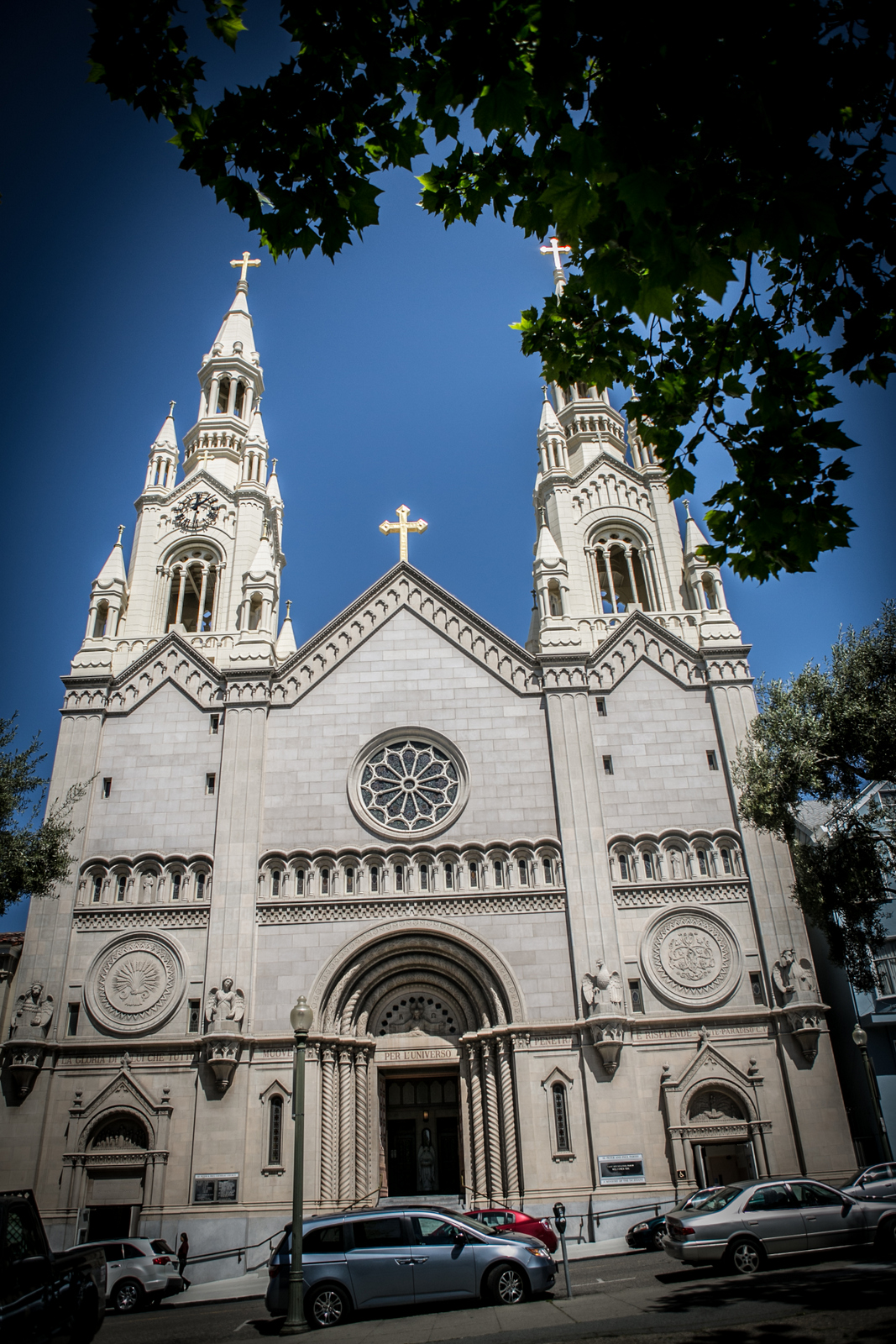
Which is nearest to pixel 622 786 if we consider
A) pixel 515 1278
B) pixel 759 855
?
pixel 759 855

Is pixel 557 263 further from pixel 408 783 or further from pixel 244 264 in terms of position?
pixel 408 783

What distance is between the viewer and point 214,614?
114 feet

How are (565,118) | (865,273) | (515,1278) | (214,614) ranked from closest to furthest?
(565,118)
(865,273)
(515,1278)
(214,614)

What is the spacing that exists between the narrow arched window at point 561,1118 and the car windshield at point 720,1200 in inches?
382

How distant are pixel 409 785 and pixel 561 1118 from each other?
1081 cm

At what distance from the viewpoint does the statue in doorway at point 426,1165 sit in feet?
80.8

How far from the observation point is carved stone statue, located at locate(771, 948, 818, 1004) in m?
24.3

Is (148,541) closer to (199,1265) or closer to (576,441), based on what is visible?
(576,441)

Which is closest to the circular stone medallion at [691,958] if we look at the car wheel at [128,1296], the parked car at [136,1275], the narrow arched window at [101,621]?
the parked car at [136,1275]

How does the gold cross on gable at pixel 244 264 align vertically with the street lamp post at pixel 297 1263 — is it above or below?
above

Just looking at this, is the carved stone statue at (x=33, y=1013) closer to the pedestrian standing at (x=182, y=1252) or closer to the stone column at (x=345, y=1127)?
the pedestrian standing at (x=182, y=1252)

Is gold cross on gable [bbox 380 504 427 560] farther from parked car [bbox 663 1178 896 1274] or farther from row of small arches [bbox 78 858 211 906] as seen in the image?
parked car [bbox 663 1178 896 1274]

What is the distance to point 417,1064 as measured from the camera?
25422 mm

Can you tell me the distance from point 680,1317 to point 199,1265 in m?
16.9
